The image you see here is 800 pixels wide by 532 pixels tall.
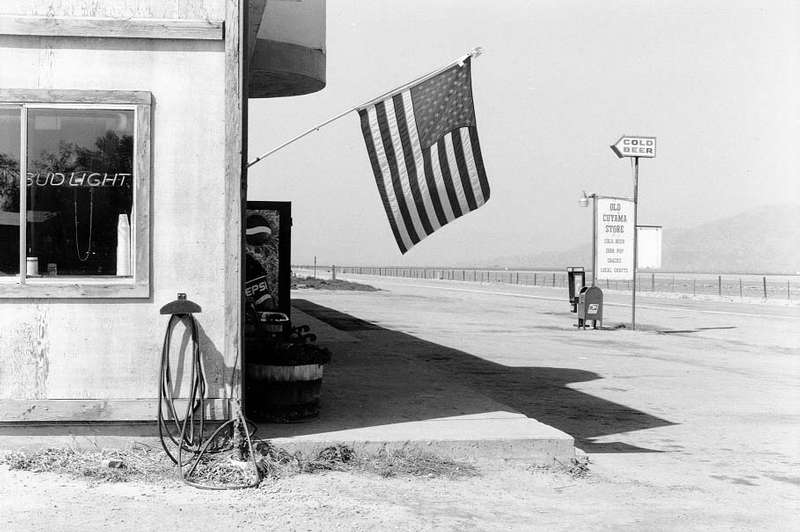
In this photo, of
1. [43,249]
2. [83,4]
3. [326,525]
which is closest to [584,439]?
[326,525]

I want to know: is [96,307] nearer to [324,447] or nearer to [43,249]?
[43,249]

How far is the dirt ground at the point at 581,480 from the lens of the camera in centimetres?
610

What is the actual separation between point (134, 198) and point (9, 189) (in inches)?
39.5

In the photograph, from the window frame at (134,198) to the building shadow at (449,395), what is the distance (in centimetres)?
175

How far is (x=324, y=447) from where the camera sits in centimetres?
742

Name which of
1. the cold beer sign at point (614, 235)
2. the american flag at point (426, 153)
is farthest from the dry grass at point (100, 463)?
the cold beer sign at point (614, 235)

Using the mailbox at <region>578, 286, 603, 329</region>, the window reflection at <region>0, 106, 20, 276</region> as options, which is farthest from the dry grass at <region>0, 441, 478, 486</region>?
the mailbox at <region>578, 286, 603, 329</region>

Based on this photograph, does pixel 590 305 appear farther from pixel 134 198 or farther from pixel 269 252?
pixel 134 198

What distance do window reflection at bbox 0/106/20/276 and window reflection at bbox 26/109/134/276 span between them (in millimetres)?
111

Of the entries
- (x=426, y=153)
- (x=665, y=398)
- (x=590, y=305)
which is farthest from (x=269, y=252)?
(x=590, y=305)

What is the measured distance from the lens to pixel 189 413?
7191 mm

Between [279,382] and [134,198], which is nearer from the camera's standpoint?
[134,198]

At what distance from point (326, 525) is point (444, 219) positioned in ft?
13.8

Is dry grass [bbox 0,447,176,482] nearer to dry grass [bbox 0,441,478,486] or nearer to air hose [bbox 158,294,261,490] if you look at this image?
dry grass [bbox 0,441,478,486]
